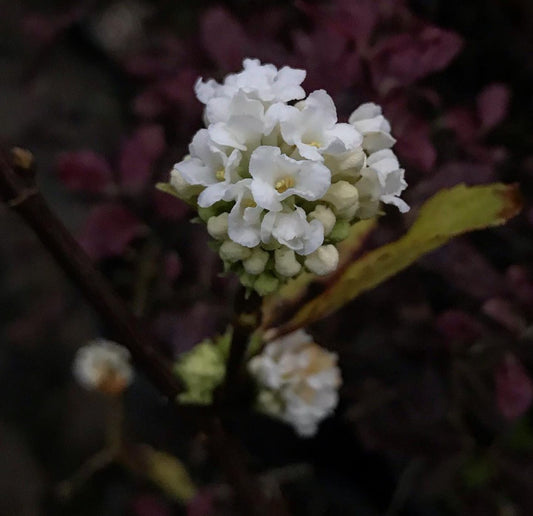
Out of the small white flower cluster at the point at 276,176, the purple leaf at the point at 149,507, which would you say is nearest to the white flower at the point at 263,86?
the small white flower cluster at the point at 276,176

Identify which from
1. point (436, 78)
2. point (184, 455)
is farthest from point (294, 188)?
point (184, 455)

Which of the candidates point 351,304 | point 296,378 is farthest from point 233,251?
point 351,304

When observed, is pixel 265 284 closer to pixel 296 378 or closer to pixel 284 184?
pixel 284 184

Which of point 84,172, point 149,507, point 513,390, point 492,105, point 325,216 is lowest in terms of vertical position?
point 149,507

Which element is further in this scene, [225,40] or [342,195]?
[225,40]

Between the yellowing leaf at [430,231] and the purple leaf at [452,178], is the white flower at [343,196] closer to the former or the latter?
the yellowing leaf at [430,231]

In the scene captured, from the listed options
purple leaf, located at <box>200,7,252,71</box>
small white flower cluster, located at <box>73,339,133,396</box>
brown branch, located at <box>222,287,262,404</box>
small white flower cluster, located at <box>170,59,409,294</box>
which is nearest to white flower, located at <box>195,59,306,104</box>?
small white flower cluster, located at <box>170,59,409,294</box>
